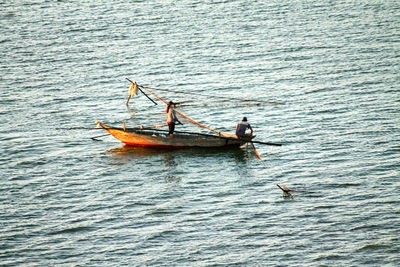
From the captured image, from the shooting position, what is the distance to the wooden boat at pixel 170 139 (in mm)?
34844

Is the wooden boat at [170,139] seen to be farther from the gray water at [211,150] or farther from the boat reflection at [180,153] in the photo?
the gray water at [211,150]

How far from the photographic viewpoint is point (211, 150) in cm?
3541

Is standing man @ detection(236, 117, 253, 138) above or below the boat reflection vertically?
above

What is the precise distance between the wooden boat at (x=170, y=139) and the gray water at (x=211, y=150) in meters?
0.48

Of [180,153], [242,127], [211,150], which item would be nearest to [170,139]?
[180,153]

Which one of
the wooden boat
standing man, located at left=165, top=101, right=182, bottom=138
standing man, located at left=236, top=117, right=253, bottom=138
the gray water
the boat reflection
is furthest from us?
standing man, located at left=165, top=101, right=182, bottom=138

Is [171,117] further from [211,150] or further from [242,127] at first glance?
[242,127]

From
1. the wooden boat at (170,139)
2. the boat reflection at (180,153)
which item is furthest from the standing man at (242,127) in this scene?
the boat reflection at (180,153)

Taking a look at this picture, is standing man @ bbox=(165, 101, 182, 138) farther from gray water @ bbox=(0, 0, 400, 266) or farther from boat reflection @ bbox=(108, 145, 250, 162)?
gray water @ bbox=(0, 0, 400, 266)

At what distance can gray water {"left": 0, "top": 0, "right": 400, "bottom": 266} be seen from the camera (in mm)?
25703

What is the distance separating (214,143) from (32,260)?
44.0ft

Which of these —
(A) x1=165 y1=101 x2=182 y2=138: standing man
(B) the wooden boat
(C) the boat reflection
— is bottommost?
(C) the boat reflection

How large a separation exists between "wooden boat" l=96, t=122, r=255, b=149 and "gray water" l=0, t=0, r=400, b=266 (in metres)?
0.48

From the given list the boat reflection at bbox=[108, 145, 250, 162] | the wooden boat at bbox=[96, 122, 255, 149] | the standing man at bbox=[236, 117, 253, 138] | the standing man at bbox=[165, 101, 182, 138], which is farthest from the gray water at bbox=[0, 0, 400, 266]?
the standing man at bbox=[165, 101, 182, 138]
